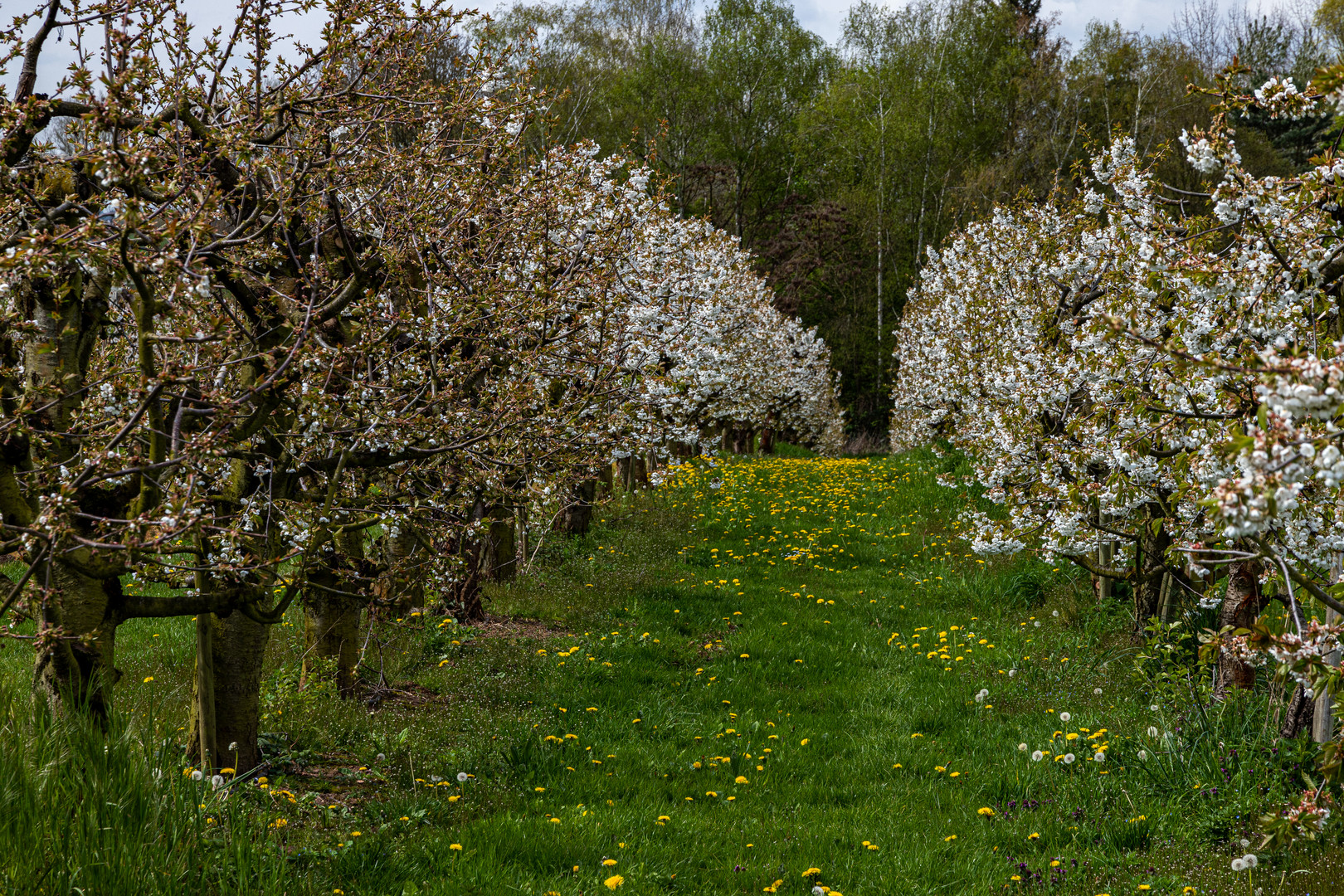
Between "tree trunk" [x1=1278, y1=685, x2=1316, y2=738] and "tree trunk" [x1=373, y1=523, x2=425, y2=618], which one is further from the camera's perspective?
"tree trunk" [x1=1278, y1=685, x2=1316, y2=738]

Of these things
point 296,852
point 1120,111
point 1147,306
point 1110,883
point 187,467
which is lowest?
point 1110,883

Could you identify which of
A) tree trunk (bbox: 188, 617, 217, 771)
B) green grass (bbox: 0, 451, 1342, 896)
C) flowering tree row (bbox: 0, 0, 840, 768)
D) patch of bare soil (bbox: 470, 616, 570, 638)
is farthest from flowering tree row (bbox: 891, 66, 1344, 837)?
tree trunk (bbox: 188, 617, 217, 771)

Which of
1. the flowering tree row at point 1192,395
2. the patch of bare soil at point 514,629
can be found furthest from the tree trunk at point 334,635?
the flowering tree row at point 1192,395

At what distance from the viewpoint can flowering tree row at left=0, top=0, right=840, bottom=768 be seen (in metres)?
3.23

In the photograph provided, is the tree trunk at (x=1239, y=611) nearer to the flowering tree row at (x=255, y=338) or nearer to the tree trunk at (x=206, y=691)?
the flowering tree row at (x=255, y=338)

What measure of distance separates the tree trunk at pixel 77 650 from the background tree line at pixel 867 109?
25.7m

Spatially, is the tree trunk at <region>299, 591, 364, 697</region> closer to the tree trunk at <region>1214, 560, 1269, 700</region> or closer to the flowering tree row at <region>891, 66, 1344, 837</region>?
the flowering tree row at <region>891, 66, 1344, 837</region>

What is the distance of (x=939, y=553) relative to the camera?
38.7 ft

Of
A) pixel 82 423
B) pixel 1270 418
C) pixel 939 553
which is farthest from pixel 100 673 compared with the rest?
pixel 939 553

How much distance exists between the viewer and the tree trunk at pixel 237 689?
4945 mm

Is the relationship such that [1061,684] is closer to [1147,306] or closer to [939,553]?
[1147,306]

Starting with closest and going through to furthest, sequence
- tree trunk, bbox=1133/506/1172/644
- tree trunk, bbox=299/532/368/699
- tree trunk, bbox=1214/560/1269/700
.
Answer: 1. tree trunk, bbox=1214/560/1269/700
2. tree trunk, bbox=299/532/368/699
3. tree trunk, bbox=1133/506/1172/644

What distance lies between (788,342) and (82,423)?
2574 centimetres

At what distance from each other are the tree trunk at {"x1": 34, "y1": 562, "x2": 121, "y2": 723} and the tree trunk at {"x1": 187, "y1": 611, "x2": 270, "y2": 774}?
93 cm
